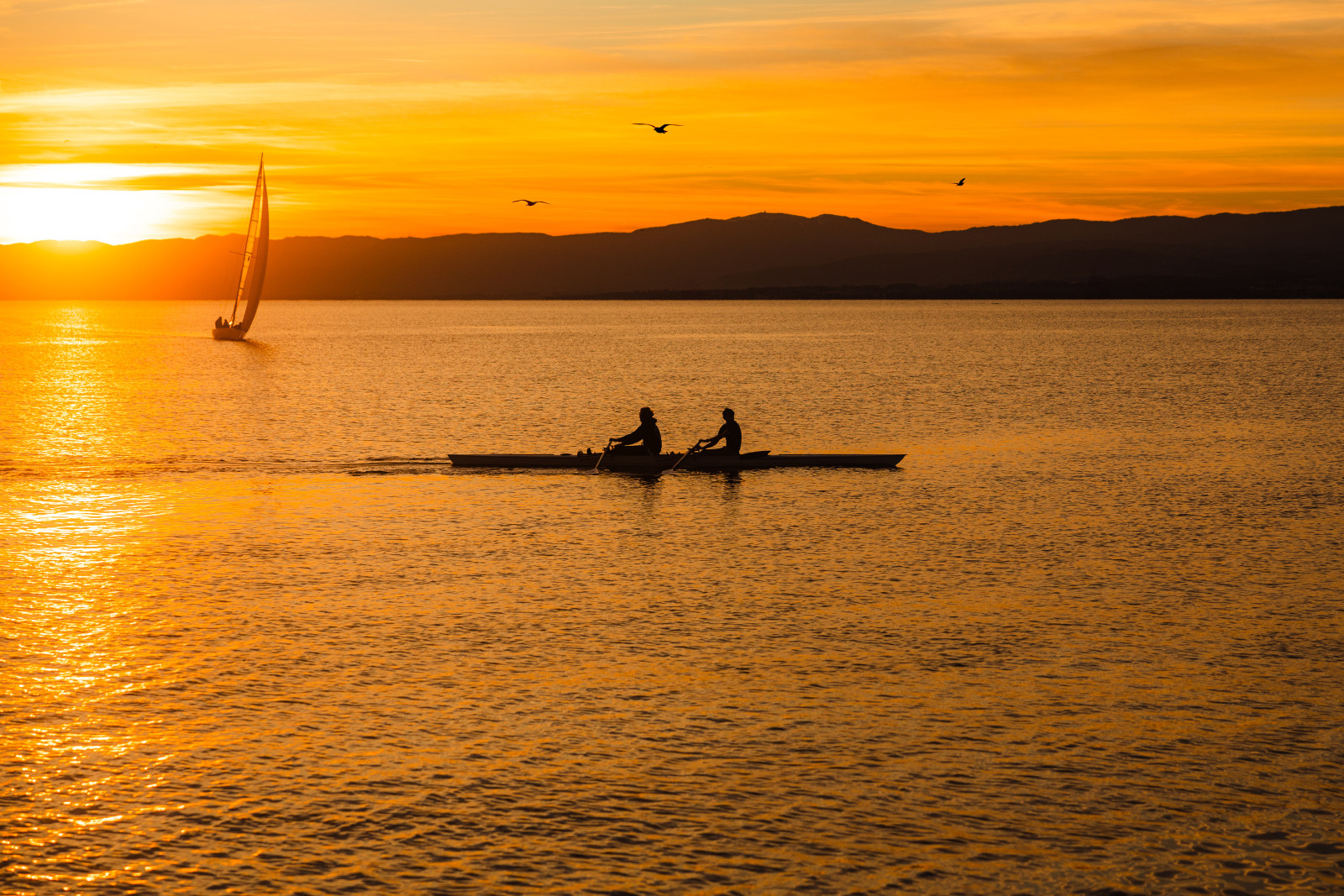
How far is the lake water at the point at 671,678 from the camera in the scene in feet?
45.5

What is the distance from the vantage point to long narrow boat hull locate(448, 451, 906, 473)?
4250 cm

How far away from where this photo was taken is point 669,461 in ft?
140

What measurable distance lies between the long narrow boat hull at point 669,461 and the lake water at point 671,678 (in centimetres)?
55

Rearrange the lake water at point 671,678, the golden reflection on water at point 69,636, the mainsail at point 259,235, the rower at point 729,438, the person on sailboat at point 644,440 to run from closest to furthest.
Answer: the lake water at point 671,678
the golden reflection on water at point 69,636
the person on sailboat at point 644,440
the rower at point 729,438
the mainsail at point 259,235

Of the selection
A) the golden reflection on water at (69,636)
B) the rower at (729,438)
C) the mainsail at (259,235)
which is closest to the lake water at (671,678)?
the golden reflection on water at (69,636)

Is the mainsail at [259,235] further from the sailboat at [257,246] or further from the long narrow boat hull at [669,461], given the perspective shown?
the long narrow boat hull at [669,461]

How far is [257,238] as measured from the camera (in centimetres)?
11894

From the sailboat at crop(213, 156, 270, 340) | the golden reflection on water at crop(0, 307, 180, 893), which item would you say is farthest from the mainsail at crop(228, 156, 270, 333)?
the golden reflection on water at crop(0, 307, 180, 893)

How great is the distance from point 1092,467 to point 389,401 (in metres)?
44.3

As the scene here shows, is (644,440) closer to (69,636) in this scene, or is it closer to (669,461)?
(669,461)

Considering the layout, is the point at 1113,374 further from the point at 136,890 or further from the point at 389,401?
the point at 136,890

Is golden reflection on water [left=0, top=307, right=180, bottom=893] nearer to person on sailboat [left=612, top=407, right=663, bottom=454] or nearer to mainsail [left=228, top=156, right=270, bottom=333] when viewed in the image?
person on sailboat [left=612, top=407, right=663, bottom=454]

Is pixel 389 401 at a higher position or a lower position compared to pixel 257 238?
lower

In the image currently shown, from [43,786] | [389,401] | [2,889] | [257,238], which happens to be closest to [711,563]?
[43,786]
